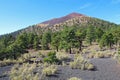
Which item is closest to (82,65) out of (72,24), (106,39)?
(106,39)

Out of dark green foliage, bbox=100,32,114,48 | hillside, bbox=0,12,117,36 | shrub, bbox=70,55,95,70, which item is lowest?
shrub, bbox=70,55,95,70

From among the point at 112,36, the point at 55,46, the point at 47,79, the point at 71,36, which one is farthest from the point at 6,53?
the point at 112,36

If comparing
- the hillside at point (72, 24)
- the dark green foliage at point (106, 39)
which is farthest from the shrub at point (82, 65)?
the hillside at point (72, 24)

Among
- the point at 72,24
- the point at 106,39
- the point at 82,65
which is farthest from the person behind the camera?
the point at 72,24

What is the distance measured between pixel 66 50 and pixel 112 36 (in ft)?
36.1

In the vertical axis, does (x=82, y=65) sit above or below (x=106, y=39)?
below

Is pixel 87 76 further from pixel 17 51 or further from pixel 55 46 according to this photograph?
pixel 55 46

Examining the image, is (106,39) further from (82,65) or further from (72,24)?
(72,24)

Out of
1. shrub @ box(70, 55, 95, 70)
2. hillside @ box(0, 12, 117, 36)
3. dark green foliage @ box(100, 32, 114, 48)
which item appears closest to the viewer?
shrub @ box(70, 55, 95, 70)

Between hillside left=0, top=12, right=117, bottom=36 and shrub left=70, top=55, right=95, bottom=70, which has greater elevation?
hillside left=0, top=12, right=117, bottom=36

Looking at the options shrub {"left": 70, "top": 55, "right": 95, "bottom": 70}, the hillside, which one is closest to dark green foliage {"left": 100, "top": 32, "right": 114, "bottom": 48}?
shrub {"left": 70, "top": 55, "right": 95, "bottom": 70}

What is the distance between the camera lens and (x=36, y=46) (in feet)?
186

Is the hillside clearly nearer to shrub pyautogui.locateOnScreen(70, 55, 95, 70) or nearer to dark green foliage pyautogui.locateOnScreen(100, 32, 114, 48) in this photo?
dark green foliage pyautogui.locateOnScreen(100, 32, 114, 48)

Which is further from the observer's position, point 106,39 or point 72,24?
point 72,24
